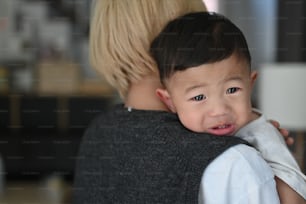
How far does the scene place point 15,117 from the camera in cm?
296

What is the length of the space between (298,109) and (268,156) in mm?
1328

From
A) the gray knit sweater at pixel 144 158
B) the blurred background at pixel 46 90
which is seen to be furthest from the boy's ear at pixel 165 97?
the blurred background at pixel 46 90

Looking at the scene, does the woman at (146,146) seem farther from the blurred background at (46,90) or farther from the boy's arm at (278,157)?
the blurred background at (46,90)

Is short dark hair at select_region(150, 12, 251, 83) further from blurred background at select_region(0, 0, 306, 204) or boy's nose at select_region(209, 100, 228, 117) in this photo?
blurred background at select_region(0, 0, 306, 204)

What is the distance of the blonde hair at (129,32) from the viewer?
51 cm

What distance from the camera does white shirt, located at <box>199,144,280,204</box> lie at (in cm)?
42

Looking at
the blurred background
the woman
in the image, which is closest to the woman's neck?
the woman

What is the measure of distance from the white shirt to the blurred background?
2021 millimetres

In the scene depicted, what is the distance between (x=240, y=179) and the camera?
0.43 meters

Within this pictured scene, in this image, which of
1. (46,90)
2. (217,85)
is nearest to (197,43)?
(217,85)

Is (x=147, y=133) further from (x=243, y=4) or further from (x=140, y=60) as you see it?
(x=243, y=4)

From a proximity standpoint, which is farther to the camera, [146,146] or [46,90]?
[46,90]

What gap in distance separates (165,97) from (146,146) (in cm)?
5

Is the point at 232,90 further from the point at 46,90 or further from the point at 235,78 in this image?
the point at 46,90
